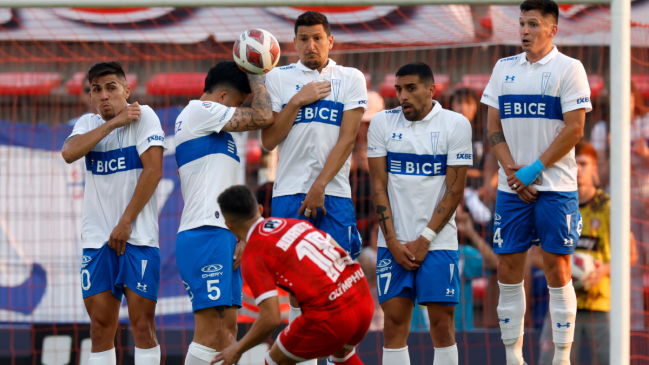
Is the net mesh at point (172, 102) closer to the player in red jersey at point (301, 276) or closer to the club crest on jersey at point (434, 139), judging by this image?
the club crest on jersey at point (434, 139)

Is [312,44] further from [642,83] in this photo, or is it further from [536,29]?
[642,83]

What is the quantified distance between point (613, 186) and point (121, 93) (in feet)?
11.1

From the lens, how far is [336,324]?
3770mm

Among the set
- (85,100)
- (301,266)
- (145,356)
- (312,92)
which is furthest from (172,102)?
(301,266)

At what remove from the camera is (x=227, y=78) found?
4.65 metres

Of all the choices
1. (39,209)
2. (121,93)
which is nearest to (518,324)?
(121,93)

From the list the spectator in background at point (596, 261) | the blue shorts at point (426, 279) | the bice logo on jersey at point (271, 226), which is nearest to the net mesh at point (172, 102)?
the spectator in background at point (596, 261)

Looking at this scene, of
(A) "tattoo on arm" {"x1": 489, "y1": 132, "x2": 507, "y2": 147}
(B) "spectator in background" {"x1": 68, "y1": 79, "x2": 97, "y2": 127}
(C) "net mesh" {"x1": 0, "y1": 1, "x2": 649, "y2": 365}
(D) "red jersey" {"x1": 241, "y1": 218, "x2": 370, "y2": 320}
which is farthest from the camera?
(B) "spectator in background" {"x1": 68, "y1": 79, "x2": 97, "y2": 127}

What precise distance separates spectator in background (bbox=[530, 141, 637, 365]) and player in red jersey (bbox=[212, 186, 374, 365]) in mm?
3173

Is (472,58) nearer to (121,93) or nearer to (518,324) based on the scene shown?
(518,324)

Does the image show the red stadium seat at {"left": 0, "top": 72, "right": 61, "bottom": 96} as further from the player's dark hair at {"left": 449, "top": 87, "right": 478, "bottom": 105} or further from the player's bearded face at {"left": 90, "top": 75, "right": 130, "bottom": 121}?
the player's dark hair at {"left": 449, "top": 87, "right": 478, "bottom": 105}

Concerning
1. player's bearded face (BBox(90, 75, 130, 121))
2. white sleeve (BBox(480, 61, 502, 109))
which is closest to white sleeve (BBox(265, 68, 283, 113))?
player's bearded face (BBox(90, 75, 130, 121))

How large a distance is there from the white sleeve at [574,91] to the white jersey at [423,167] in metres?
0.69

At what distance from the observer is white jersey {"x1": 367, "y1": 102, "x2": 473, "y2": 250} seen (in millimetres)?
4711
